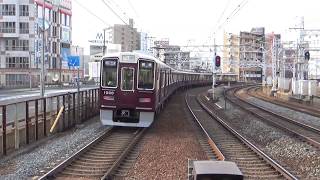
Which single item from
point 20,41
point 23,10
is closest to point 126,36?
point 23,10

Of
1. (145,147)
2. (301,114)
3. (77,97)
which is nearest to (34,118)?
(145,147)

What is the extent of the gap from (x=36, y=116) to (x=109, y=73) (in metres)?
3.74

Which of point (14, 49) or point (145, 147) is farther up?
point (14, 49)

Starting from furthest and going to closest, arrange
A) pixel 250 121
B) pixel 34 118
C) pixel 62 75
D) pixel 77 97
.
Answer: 1. pixel 62 75
2. pixel 250 121
3. pixel 77 97
4. pixel 34 118

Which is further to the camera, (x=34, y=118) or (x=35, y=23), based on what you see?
(x=35, y=23)

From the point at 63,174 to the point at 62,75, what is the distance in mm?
82491

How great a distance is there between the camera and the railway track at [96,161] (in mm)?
10273

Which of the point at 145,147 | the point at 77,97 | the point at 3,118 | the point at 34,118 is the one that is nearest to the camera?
the point at 3,118

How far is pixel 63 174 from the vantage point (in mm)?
10391

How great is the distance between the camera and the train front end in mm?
18594

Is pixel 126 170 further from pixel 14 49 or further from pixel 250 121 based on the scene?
pixel 14 49

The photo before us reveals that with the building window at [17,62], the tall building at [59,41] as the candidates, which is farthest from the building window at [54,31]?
the building window at [17,62]

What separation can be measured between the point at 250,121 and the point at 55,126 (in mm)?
9601

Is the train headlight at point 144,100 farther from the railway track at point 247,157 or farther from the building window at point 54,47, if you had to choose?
the building window at point 54,47
